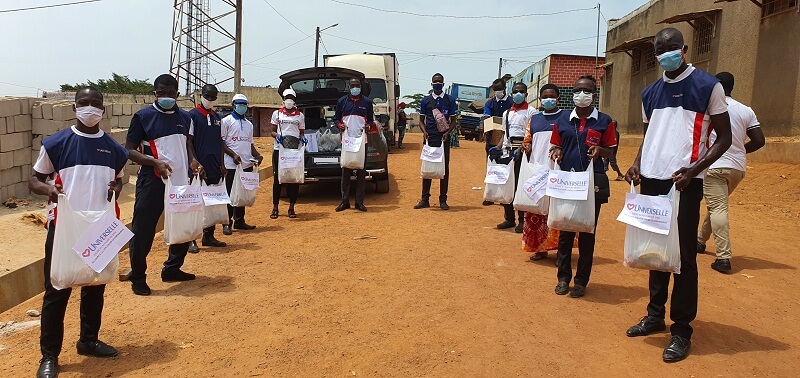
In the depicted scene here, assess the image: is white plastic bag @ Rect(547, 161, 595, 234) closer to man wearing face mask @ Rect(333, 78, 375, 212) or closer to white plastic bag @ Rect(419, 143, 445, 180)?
white plastic bag @ Rect(419, 143, 445, 180)

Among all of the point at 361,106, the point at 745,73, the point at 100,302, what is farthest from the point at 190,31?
the point at 100,302

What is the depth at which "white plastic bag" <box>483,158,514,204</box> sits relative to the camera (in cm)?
805

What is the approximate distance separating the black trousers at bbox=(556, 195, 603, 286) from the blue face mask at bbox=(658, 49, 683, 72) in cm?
151

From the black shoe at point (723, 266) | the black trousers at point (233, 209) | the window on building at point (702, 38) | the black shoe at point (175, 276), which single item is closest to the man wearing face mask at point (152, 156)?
the black shoe at point (175, 276)

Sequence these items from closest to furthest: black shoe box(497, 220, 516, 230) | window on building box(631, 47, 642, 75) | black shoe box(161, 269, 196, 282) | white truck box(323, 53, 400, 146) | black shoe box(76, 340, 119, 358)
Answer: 1. black shoe box(76, 340, 119, 358)
2. black shoe box(161, 269, 196, 282)
3. black shoe box(497, 220, 516, 230)
4. white truck box(323, 53, 400, 146)
5. window on building box(631, 47, 642, 75)

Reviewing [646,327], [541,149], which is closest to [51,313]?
[646,327]

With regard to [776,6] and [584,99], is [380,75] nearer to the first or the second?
[776,6]

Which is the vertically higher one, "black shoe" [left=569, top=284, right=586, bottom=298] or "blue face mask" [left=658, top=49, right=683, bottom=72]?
"blue face mask" [left=658, top=49, right=683, bottom=72]

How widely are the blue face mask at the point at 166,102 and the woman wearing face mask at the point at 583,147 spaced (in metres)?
3.46

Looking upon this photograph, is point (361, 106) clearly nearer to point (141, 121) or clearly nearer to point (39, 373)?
point (141, 121)

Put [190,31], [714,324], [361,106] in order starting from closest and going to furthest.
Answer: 1. [714,324]
2. [361,106]
3. [190,31]

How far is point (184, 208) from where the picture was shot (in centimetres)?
564

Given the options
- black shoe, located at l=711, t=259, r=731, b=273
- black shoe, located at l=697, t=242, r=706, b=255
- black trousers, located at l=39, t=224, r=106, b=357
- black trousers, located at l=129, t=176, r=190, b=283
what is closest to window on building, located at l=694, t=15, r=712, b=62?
black shoe, located at l=697, t=242, r=706, b=255

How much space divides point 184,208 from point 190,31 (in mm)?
21477
